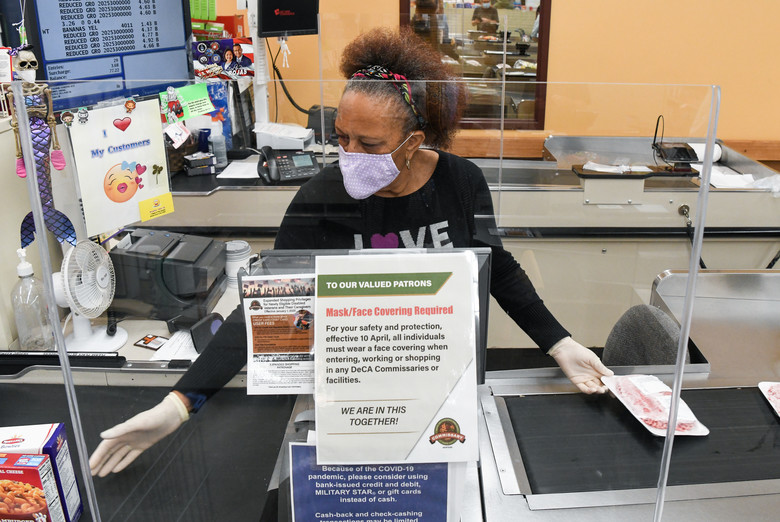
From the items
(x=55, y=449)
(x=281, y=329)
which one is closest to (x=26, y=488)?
(x=55, y=449)

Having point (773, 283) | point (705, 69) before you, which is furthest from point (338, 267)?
point (705, 69)

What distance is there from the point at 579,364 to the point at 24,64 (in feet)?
5.50

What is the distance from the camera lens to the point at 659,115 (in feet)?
3.04

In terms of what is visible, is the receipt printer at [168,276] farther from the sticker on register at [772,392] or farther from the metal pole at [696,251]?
the sticker on register at [772,392]

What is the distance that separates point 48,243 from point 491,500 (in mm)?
695

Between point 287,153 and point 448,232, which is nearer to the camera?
point 448,232

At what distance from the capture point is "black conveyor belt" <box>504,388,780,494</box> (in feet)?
3.03

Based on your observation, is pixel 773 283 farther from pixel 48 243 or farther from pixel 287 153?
pixel 48 243

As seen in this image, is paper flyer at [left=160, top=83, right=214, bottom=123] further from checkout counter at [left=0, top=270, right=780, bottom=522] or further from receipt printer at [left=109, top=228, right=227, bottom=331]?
checkout counter at [left=0, top=270, right=780, bottom=522]

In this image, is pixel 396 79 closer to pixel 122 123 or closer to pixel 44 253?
pixel 122 123

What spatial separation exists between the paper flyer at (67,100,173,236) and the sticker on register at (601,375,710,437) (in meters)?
0.80

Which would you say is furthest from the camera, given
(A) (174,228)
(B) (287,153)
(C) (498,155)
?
(B) (287,153)

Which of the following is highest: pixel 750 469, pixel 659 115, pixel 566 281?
pixel 659 115

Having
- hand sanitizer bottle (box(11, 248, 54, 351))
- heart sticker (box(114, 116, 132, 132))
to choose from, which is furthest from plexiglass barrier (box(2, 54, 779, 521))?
hand sanitizer bottle (box(11, 248, 54, 351))
